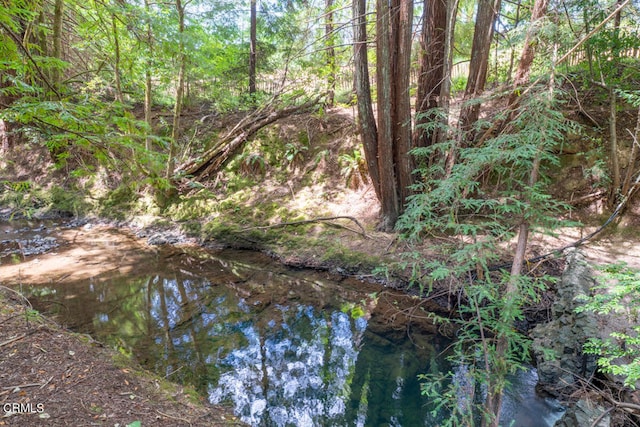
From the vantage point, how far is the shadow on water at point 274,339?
3.47m

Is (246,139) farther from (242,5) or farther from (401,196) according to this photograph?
(401,196)

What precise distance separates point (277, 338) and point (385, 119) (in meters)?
4.24

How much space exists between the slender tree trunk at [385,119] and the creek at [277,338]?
1.74 meters

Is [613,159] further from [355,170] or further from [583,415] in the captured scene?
[355,170]

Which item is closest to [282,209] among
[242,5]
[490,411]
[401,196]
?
[401,196]

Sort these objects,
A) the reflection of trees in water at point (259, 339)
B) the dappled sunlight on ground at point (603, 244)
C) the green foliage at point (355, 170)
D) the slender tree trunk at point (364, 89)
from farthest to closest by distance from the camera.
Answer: the green foliage at point (355, 170)
the slender tree trunk at point (364, 89)
the dappled sunlight on ground at point (603, 244)
the reflection of trees in water at point (259, 339)

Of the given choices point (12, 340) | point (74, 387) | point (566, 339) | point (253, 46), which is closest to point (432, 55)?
point (566, 339)

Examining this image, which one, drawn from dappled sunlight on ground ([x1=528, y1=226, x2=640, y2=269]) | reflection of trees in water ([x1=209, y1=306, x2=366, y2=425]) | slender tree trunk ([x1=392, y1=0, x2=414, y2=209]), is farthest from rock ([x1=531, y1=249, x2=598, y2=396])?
slender tree trunk ([x1=392, y1=0, x2=414, y2=209])

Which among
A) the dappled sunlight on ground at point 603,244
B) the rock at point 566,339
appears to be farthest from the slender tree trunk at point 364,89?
→ the rock at point 566,339

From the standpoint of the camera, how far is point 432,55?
238 inches

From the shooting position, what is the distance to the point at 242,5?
10812 mm

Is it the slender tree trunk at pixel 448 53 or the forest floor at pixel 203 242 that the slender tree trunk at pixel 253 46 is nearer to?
the forest floor at pixel 203 242

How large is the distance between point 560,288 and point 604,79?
394 centimetres

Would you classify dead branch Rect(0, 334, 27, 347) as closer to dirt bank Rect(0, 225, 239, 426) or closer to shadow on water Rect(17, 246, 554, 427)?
dirt bank Rect(0, 225, 239, 426)
